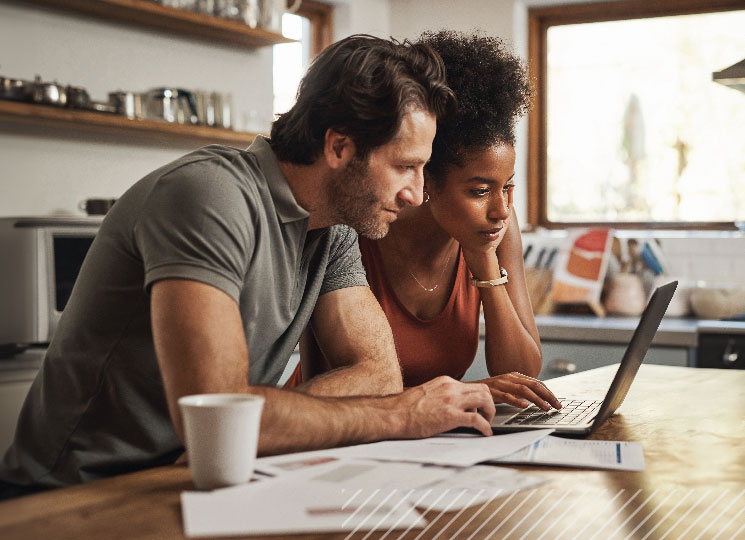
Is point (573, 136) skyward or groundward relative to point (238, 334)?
skyward

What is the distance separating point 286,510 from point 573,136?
3882mm

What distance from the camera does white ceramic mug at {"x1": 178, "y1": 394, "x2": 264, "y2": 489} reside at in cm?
94

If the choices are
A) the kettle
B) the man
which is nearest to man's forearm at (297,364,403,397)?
the man

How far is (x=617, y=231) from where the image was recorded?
4.29 m

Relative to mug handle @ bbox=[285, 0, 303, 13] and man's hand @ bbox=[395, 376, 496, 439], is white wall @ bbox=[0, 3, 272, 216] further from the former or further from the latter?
man's hand @ bbox=[395, 376, 496, 439]

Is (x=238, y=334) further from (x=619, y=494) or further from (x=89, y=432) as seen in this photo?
(x=619, y=494)

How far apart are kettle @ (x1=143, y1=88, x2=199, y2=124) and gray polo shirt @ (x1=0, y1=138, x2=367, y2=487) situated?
6.62 feet

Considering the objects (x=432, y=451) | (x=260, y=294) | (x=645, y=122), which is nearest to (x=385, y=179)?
(x=260, y=294)

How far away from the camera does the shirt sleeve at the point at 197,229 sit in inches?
46.7

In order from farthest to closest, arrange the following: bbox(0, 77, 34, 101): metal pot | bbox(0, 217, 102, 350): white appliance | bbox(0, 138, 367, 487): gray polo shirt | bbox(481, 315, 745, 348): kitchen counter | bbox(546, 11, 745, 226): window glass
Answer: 1. bbox(546, 11, 745, 226): window glass
2. bbox(481, 315, 745, 348): kitchen counter
3. bbox(0, 77, 34, 101): metal pot
4. bbox(0, 217, 102, 350): white appliance
5. bbox(0, 138, 367, 487): gray polo shirt

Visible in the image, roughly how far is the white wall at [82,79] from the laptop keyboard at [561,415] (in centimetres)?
220

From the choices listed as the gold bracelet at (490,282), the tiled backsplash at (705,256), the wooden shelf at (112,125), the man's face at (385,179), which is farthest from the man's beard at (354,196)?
the tiled backsplash at (705,256)

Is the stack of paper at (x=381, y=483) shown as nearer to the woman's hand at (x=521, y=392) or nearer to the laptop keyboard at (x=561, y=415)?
the laptop keyboard at (x=561, y=415)

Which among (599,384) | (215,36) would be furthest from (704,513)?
(215,36)
